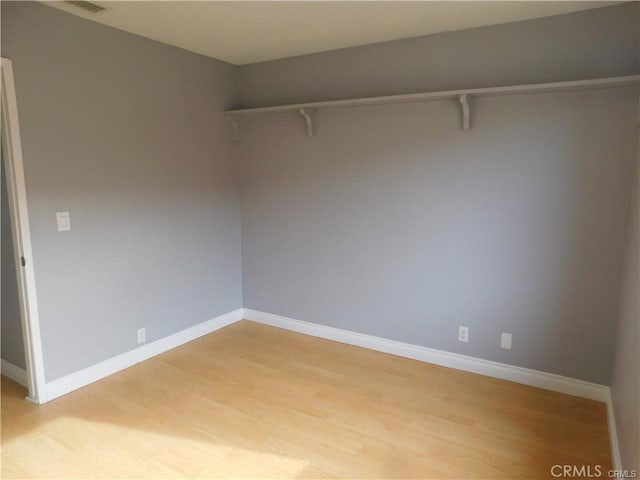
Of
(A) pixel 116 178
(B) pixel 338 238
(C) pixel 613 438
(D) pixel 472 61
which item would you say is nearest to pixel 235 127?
(A) pixel 116 178

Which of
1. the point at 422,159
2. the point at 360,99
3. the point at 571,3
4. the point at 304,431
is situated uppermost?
the point at 571,3

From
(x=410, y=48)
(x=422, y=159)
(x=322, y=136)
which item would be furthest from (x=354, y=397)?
(x=410, y=48)

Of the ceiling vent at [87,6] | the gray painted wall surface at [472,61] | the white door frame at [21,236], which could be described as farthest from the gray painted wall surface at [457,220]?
the white door frame at [21,236]

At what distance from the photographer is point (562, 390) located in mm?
2822

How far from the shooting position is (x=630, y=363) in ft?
6.43

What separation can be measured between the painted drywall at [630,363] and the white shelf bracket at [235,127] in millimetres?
3058

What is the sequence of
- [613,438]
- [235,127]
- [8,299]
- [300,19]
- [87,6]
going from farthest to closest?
[235,127], [8,299], [300,19], [87,6], [613,438]

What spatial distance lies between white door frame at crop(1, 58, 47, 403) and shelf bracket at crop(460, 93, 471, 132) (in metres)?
2.70

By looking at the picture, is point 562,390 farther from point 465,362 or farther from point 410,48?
point 410,48

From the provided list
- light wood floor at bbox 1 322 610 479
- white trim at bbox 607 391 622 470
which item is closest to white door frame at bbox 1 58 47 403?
light wood floor at bbox 1 322 610 479

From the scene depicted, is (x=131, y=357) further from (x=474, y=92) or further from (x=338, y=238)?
(x=474, y=92)

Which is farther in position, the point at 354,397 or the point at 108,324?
the point at 108,324

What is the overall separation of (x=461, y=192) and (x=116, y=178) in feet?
8.02

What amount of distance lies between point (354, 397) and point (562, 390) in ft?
4.52
